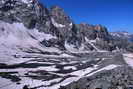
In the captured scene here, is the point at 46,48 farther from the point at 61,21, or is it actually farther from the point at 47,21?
the point at 61,21

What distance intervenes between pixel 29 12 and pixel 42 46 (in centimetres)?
2100

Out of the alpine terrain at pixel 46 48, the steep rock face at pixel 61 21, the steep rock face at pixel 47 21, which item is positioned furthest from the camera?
the steep rock face at pixel 61 21

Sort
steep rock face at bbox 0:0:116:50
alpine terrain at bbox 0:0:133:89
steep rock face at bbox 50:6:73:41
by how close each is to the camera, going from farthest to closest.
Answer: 1. steep rock face at bbox 50:6:73:41
2. steep rock face at bbox 0:0:116:50
3. alpine terrain at bbox 0:0:133:89

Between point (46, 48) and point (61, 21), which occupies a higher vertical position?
point (61, 21)

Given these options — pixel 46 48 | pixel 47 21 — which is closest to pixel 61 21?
pixel 47 21

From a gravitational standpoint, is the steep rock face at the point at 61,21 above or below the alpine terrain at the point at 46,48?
above

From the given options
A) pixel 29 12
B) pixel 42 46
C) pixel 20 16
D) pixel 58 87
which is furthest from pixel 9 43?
pixel 58 87

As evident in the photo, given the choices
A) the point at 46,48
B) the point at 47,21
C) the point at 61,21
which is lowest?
the point at 46,48

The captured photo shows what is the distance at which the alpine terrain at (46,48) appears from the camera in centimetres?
2731

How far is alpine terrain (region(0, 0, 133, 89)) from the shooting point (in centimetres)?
2731

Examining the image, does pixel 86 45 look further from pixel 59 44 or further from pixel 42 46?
pixel 42 46

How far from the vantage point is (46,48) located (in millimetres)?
→ 59562

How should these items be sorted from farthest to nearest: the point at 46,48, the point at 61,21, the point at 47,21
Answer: the point at 61,21, the point at 47,21, the point at 46,48

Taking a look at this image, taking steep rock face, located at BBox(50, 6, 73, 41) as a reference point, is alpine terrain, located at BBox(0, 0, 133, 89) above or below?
below
